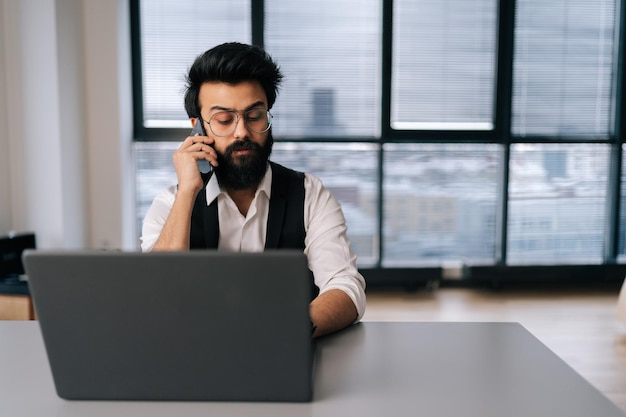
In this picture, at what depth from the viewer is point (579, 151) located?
4414mm

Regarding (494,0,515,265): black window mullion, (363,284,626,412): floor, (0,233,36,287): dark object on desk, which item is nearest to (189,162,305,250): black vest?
(363,284,626,412): floor

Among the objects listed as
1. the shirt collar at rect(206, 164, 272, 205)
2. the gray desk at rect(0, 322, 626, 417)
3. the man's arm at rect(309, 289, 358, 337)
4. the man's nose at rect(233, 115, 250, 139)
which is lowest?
the gray desk at rect(0, 322, 626, 417)

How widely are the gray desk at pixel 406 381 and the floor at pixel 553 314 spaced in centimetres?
175

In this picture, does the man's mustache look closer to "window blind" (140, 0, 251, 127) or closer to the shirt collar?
the shirt collar

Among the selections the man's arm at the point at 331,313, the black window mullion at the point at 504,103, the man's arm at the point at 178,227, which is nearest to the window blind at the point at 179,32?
the black window mullion at the point at 504,103

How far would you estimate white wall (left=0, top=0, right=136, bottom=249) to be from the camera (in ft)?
11.2

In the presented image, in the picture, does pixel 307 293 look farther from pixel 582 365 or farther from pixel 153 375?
pixel 582 365

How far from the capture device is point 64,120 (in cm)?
351

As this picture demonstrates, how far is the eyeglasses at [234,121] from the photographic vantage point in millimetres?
1653

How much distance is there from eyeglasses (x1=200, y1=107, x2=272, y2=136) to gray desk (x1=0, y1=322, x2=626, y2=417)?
2.30 feet

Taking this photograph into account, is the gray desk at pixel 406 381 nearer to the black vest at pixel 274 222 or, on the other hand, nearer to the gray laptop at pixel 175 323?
the gray laptop at pixel 175 323

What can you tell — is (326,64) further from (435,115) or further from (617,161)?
(617,161)

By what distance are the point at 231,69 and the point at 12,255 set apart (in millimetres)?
2275

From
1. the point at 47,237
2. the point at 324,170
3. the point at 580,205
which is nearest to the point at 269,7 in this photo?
the point at 324,170
